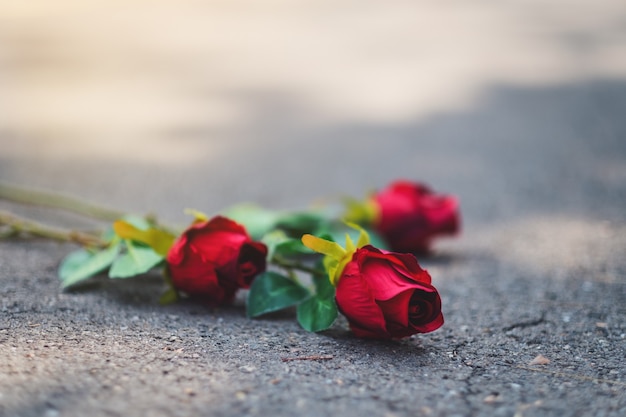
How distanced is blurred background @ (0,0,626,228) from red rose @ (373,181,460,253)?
0.84 feet

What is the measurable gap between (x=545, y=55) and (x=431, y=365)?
6.06 feet

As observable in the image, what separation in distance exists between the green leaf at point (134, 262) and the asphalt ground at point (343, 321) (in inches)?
1.6

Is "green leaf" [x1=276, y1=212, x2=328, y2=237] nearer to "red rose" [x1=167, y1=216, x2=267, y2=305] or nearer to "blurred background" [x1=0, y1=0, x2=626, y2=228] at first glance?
"red rose" [x1=167, y1=216, x2=267, y2=305]

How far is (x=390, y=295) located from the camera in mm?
558

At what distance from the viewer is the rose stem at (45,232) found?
79cm

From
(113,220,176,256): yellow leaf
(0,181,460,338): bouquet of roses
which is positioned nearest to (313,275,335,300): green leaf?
(0,181,460,338): bouquet of roses

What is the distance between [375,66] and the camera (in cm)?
219

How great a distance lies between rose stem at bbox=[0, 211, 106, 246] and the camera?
79 centimetres

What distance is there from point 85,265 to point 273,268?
0.26m

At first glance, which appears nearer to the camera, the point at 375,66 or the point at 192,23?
the point at 375,66

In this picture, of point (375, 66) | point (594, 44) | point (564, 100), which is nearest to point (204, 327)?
point (564, 100)

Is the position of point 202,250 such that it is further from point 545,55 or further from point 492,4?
point 492,4

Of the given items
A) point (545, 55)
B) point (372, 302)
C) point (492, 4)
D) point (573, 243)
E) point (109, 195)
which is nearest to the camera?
point (372, 302)

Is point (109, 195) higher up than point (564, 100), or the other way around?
point (564, 100)
